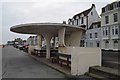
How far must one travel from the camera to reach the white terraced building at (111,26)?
3912 centimetres

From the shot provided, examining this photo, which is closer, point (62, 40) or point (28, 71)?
point (28, 71)

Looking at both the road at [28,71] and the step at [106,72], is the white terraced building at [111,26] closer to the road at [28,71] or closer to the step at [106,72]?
the road at [28,71]

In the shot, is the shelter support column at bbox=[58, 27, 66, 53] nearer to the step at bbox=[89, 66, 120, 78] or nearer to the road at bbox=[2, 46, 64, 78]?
the road at bbox=[2, 46, 64, 78]

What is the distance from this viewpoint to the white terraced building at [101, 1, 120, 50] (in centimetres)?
3912

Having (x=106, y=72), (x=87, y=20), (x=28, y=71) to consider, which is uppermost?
(x=87, y=20)

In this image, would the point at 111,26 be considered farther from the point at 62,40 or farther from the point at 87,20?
the point at 62,40

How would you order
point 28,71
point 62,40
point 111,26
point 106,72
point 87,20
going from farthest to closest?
1. point 87,20
2. point 111,26
3. point 62,40
4. point 28,71
5. point 106,72

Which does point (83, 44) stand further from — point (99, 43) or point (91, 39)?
point (99, 43)

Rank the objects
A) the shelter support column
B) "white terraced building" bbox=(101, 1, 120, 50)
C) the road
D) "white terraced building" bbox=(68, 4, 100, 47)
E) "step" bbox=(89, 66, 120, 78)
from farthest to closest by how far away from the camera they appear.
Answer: "white terraced building" bbox=(68, 4, 100, 47)
"white terraced building" bbox=(101, 1, 120, 50)
the shelter support column
the road
"step" bbox=(89, 66, 120, 78)

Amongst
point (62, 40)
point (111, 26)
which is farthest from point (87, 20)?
point (62, 40)

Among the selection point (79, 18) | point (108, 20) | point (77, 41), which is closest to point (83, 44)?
point (79, 18)

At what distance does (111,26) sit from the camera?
40.7m

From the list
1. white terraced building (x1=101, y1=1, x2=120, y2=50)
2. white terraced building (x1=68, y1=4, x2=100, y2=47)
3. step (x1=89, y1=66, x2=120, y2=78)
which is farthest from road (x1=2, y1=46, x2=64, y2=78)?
white terraced building (x1=68, y1=4, x2=100, y2=47)

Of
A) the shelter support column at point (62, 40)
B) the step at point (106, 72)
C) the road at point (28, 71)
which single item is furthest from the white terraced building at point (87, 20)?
the step at point (106, 72)
